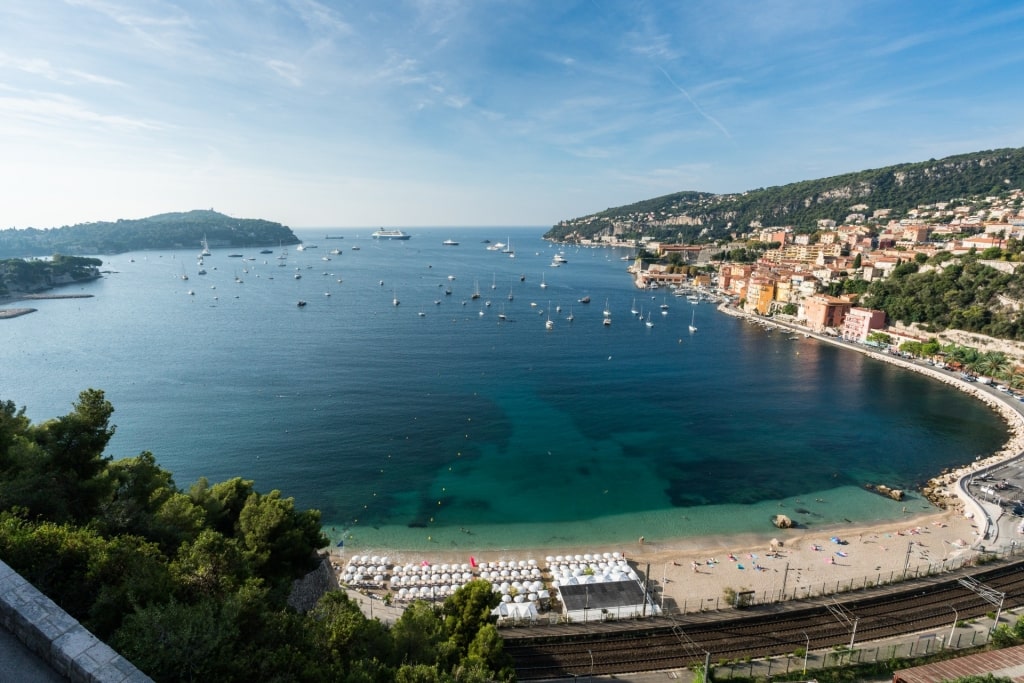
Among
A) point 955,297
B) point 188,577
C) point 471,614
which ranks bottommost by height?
point 471,614

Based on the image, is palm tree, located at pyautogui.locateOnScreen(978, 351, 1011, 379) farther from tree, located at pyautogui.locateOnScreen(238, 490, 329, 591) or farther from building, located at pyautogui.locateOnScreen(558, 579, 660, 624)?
tree, located at pyautogui.locateOnScreen(238, 490, 329, 591)

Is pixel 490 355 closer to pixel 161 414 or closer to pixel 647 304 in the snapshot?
pixel 161 414

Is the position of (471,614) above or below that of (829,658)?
above

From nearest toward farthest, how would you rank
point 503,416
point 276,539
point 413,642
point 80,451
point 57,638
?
point 57,638 < point 413,642 < point 80,451 < point 276,539 < point 503,416

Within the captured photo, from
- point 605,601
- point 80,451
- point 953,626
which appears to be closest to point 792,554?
point 953,626

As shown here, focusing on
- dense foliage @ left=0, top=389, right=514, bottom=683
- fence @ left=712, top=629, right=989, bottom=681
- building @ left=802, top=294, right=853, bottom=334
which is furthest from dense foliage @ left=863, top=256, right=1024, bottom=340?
dense foliage @ left=0, top=389, right=514, bottom=683

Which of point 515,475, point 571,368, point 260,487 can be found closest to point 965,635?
point 515,475

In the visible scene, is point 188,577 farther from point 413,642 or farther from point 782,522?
point 782,522
